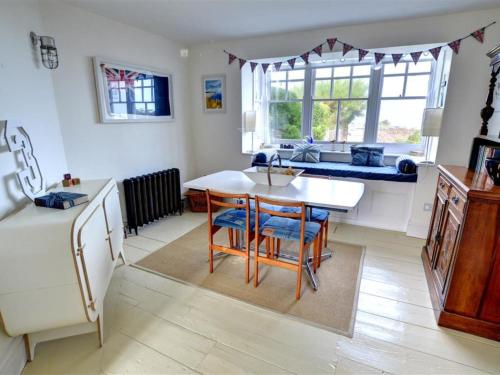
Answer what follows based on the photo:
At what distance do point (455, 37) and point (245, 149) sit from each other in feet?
9.00

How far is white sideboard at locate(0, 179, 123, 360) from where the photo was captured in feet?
4.61

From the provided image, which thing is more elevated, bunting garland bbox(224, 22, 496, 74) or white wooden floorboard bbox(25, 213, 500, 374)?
bunting garland bbox(224, 22, 496, 74)

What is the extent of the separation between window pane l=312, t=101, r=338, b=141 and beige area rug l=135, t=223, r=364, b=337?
1.77 meters

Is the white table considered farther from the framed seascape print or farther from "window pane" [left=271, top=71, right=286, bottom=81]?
"window pane" [left=271, top=71, right=286, bottom=81]

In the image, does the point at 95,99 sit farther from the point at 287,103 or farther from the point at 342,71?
the point at 342,71

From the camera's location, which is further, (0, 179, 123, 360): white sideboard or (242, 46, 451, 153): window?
(242, 46, 451, 153): window

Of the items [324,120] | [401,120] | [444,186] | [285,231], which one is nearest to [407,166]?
[401,120]

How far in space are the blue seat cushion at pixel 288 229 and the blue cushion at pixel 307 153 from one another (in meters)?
1.74

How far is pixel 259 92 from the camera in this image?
4.31 m

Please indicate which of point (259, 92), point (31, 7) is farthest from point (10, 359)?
point (259, 92)

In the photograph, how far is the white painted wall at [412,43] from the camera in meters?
2.74

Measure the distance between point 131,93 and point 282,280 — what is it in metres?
2.70

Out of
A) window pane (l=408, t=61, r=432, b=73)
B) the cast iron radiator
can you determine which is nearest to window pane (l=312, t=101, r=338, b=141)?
window pane (l=408, t=61, r=432, b=73)

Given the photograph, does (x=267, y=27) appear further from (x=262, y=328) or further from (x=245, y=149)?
(x=262, y=328)
